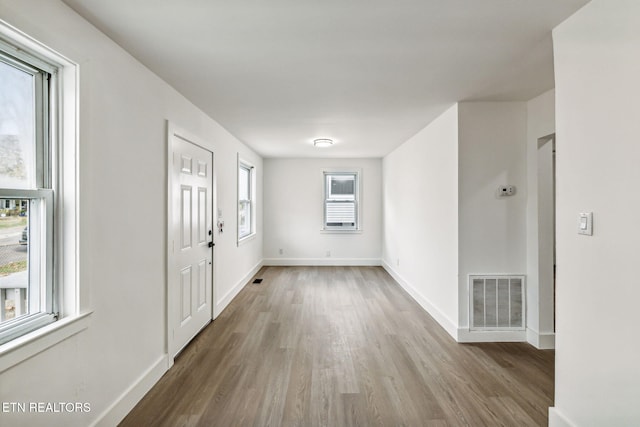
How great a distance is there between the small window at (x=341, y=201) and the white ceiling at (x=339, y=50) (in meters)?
3.48

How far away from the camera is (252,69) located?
2.33m

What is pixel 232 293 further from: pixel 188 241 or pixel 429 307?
pixel 429 307

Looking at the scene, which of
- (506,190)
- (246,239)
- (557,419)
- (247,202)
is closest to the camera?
(557,419)

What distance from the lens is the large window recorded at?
136 centimetres

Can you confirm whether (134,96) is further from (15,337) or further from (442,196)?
(442,196)

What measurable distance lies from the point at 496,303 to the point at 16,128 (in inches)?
151

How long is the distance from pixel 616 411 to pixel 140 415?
2.68 meters

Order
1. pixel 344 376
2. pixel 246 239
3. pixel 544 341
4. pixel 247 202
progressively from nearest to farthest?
Answer: pixel 344 376 → pixel 544 341 → pixel 246 239 → pixel 247 202

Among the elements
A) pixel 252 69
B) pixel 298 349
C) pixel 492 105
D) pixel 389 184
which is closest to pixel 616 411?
pixel 298 349

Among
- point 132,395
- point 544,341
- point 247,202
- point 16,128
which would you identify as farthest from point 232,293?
point 544,341

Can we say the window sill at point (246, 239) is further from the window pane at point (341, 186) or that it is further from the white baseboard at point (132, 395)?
the white baseboard at point (132, 395)

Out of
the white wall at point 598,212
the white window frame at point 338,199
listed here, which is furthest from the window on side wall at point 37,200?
the white window frame at point 338,199

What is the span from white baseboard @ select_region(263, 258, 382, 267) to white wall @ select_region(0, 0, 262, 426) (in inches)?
170

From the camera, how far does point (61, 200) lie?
1.59 metres
